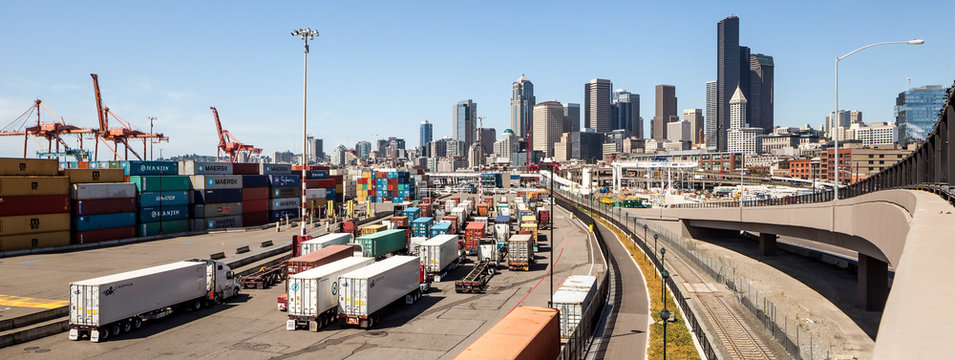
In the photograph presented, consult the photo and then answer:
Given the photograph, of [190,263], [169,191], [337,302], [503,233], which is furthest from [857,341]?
[169,191]

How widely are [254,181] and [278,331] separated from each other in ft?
180

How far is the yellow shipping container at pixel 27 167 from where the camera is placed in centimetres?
4960

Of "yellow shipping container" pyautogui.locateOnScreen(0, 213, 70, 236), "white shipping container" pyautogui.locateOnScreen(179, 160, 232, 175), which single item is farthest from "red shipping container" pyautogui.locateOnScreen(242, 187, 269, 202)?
"yellow shipping container" pyautogui.locateOnScreen(0, 213, 70, 236)

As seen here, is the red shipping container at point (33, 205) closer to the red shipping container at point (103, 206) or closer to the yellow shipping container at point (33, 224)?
the yellow shipping container at point (33, 224)

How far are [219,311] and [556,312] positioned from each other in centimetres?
2133

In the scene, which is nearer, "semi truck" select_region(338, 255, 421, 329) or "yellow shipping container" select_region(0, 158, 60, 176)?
"semi truck" select_region(338, 255, 421, 329)

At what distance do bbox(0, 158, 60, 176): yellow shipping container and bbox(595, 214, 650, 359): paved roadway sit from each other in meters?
55.0

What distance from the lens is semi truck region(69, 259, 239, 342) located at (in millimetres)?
25156

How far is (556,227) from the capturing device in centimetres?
7981

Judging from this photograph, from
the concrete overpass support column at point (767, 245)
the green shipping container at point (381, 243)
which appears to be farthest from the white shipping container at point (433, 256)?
the concrete overpass support column at point (767, 245)

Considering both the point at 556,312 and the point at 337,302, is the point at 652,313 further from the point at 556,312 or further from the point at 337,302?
the point at 337,302

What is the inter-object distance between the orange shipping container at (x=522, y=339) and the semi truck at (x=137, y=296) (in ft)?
62.9

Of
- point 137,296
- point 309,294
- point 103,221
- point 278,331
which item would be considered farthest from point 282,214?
point 309,294

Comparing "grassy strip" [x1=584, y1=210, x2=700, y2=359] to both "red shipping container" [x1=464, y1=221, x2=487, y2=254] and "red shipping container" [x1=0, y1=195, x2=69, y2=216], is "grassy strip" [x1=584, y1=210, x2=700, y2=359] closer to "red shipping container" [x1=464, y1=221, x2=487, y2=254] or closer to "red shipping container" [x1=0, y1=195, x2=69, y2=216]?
"red shipping container" [x1=464, y1=221, x2=487, y2=254]
